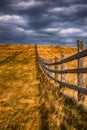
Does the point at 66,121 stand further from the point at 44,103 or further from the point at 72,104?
the point at 44,103

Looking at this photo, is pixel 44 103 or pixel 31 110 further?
pixel 44 103

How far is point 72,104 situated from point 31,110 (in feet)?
3.83

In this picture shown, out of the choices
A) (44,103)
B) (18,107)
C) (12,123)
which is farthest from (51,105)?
(12,123)

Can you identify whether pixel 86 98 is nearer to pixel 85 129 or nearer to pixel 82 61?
pixel 82 61

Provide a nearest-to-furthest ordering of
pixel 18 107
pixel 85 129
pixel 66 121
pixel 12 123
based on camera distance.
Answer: pixel 85 129, pixel 66 121, pixel 12 123, pixel 18 107

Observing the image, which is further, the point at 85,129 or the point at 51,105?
the point at 51,105

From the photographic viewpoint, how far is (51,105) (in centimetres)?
806

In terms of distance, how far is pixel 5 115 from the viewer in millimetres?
7570

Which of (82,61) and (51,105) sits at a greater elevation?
(82,61)

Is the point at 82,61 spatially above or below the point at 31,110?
above

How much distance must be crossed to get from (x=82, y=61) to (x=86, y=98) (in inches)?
41.0

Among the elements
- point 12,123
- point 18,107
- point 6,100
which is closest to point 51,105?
point 18,107

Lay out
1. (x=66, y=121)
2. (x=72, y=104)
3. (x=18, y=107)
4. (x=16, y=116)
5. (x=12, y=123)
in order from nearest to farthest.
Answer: (x=66, y=121) < (x=12, y=123) < (x=16, y=116) < (x=72, y=104) < (x=18, y=107)

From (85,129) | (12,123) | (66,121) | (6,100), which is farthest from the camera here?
(6,100)
